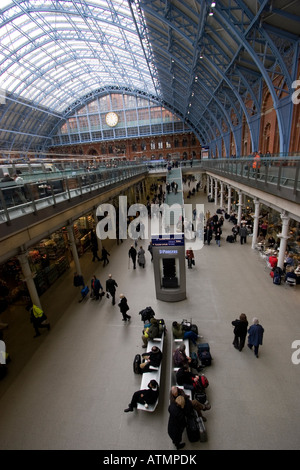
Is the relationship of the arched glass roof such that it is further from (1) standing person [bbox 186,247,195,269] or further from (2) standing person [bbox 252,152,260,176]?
(1) standing person [bbox 186,247,195,269]

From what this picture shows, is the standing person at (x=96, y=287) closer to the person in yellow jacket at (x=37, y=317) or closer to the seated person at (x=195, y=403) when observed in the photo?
the person in yellow jacket at (x=37, y=317)

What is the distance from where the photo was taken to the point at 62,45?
3738 centimetres

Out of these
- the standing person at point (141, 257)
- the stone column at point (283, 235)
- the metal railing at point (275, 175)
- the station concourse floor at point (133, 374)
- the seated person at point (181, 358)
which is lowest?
the station concourse floor at point (133, 374)

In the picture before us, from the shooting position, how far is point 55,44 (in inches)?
1432

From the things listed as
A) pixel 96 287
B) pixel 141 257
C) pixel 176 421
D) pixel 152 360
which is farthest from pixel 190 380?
pixel 141 257

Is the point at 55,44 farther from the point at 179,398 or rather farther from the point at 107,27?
the point at 179,398

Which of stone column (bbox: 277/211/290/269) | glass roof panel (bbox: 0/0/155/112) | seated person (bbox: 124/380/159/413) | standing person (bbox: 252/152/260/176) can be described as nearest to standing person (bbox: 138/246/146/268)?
stone column (bbox: 277/211/290/269)

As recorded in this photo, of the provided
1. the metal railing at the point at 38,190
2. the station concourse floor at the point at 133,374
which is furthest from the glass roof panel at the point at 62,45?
the station concourse floor at the point at 133,374

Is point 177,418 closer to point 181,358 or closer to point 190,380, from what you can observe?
point 190,380

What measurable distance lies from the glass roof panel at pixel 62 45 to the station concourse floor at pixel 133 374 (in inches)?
1198

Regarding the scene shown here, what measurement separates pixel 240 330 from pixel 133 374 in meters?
2.99

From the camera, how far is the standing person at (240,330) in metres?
6.18

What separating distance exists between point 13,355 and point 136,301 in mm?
4351

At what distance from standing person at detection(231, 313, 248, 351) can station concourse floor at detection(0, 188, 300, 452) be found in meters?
0.23
